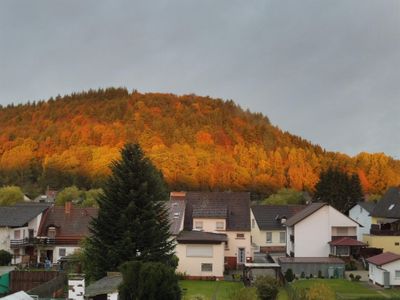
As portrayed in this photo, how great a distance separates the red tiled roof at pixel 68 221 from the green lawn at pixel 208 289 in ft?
61.5

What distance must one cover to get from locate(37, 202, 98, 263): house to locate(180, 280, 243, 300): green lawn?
1816 centimetres

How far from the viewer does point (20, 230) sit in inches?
2111

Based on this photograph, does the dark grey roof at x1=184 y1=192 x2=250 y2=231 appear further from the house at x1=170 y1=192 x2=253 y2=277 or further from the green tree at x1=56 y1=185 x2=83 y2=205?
the green tree at x1=56 y1=185 x2=83 y2=205

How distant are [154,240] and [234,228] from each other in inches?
620

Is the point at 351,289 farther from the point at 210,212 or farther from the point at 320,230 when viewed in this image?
the point at 210,212

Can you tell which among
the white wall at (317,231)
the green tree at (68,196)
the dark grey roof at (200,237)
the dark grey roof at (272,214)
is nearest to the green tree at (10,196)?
the green tree at (68,196)

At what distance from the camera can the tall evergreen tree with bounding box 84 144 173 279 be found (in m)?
31.9

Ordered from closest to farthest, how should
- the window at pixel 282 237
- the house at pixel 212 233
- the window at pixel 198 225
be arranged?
the house at pixel 212 233 < the window at pixel 198 225 < the window at pixel 282 237

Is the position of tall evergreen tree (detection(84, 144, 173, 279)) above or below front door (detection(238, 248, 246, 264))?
above

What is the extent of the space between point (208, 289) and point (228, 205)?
1480 cm

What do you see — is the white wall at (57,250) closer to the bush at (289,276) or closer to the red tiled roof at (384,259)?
the bush at (289,276)

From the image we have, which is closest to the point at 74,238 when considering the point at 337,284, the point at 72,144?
the point at 337,284

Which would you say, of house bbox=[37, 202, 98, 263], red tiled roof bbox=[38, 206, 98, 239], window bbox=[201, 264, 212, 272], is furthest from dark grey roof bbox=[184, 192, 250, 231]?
red tiled roof bbox=[38, 206, 98, 239]

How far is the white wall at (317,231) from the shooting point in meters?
49.0
